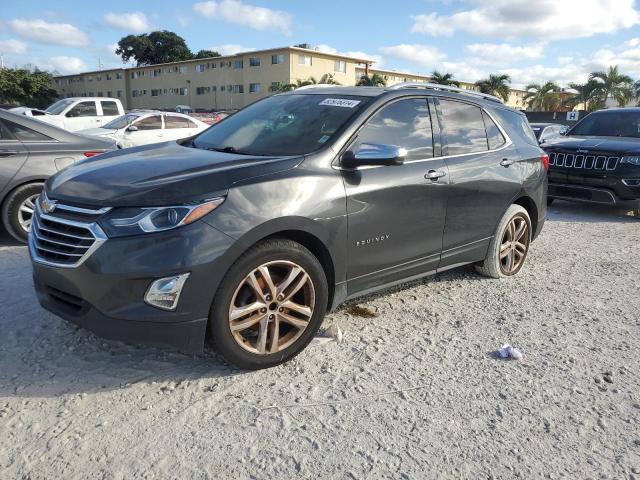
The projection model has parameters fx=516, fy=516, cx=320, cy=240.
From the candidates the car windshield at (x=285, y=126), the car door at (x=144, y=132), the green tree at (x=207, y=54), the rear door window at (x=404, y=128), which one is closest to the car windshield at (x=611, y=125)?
the rear door window at (x=404, y=128)

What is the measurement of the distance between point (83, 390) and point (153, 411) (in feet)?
1.55

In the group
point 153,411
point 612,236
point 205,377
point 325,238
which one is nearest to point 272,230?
point 325,238

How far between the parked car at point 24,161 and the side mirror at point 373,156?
12.3 ft

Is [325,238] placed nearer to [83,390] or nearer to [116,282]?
[116,282]

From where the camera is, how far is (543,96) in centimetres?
5603

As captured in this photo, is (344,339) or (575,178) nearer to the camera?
(344,339)

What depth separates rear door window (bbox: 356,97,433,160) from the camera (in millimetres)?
3590

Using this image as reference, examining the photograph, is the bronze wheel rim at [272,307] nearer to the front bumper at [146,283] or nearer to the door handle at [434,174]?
the front bumper at [146,283]

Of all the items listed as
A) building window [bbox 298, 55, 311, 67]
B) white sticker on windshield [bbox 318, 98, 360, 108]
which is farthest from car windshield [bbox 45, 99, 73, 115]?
building window [bbox 298, 55, 311, 67]

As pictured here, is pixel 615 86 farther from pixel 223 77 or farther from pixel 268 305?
pixel 268 305

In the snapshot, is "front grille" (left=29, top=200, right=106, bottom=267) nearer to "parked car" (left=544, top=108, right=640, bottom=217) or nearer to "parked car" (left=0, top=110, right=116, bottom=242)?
"parked car" (left=0, top=110, right=116, bottom=242)

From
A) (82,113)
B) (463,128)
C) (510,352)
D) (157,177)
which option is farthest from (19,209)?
(82,113)

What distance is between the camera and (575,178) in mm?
8414

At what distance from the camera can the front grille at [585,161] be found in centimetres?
803
